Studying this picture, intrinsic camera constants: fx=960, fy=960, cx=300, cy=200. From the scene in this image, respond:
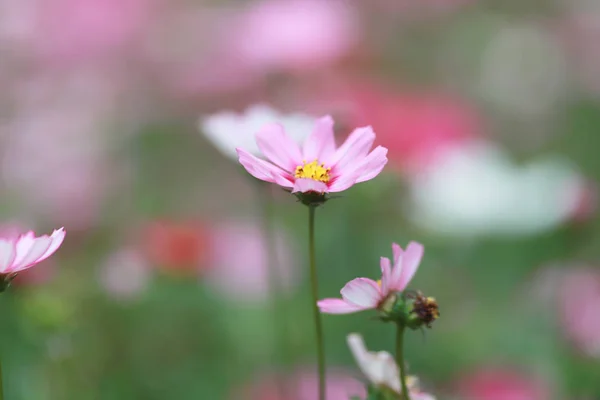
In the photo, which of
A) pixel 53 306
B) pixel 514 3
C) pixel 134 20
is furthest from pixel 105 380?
pixel 514 3

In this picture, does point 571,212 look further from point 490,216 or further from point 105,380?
point 105,380

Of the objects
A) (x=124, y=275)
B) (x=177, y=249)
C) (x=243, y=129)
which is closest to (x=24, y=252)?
(x=243, y=129)

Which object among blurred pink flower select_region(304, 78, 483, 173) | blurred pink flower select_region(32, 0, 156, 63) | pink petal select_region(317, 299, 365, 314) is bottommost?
pink petal select_region(317, 299, 365, 314)

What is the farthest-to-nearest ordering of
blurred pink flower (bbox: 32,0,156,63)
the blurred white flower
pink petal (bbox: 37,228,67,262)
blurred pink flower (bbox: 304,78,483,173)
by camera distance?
blurred pink flower (bbox: 32,0,156,63) → blurred pink flower (bbox: 304,78,483,173) → the blurred white flower → pink petal (bbox: 37,228,67,262)

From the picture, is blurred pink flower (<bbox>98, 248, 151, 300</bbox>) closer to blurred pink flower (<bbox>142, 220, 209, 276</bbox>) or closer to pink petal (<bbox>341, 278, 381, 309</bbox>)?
blurred pink flower (<bbox>142, 220, 209, 276</bbox>)

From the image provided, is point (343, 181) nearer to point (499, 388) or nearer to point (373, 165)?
point (373, 165)

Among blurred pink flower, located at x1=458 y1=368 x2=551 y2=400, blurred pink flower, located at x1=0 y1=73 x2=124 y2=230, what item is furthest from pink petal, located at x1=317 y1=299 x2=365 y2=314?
blurred pink flower, located at x1=0 y1=73 x2=124 y2=230
